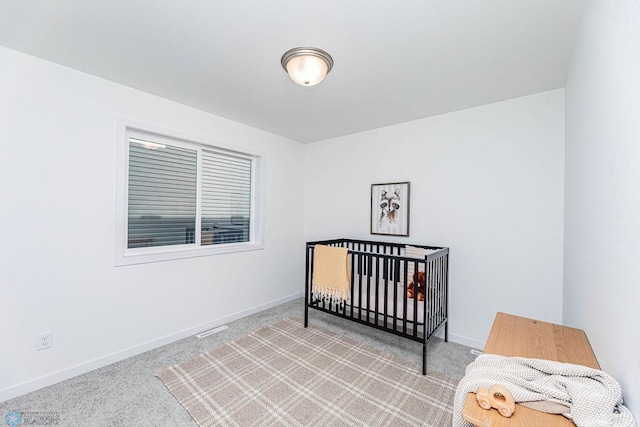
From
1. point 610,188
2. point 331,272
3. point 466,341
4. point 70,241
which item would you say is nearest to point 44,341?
point 70,241

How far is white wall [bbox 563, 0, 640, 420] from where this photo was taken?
777 mm

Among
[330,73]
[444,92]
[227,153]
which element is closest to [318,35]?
[330,73]

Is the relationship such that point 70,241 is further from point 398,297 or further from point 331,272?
point 398,297

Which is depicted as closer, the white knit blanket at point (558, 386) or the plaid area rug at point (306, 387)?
the white knit blanket at point (558, 386)

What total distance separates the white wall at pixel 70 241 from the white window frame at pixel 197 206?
0.05m

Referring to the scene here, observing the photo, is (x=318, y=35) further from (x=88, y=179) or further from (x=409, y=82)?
(x=88, y=179)

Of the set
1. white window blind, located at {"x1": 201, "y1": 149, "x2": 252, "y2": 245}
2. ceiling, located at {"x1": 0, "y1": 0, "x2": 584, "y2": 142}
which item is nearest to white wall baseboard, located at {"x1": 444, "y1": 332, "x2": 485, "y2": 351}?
ceiling, located at {"x1": 0, "y1": 0, "x2": 584, "y2": 142}

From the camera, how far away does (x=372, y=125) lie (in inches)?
127

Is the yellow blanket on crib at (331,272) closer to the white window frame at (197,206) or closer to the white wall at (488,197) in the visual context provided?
the white wall at (488,197)

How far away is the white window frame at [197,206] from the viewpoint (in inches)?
90.6

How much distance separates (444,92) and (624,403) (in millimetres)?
2207

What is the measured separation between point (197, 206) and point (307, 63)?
1922 millimetres

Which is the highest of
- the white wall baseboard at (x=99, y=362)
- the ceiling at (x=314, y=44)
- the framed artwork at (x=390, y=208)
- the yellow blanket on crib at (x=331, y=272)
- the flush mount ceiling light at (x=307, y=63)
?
A: the ceiling at (x=314, y=44)

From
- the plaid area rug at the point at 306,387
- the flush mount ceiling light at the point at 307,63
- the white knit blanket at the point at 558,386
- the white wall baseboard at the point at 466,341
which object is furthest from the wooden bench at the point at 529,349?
the flush mount ceiling light at the point at 307,63
